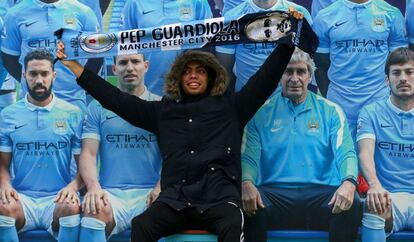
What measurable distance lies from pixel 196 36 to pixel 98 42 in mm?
640

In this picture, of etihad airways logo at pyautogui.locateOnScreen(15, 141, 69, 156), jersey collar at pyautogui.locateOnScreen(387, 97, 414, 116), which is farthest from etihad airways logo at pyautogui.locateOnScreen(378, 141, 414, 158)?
etihad airways logo at pyautogui.locateOnScreen(15, 141, 69, 156)

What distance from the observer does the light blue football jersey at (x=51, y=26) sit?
4.19 m

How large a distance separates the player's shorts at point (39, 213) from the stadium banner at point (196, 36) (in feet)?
3.27

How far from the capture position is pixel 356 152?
409 centimetres

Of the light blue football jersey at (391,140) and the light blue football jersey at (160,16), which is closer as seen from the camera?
the light blue football jersey at (391,140)

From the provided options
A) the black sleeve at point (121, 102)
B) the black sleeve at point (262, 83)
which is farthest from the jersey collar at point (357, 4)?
the black sleeve at point (121, 102)

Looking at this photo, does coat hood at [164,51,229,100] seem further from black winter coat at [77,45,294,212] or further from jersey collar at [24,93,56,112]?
jersey collar at [24,93,56,112]

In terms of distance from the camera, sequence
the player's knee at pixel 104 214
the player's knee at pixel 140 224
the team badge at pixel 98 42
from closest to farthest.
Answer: the player's knee at pixel 140 224 < the team badge at pixel 98 42 < the player's knee at pixel 104 214

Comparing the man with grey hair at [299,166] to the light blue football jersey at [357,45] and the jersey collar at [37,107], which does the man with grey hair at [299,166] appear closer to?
the light blue football jersey at [357,45]

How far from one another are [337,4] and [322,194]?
1.27m

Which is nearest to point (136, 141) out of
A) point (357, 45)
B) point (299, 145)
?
point (299, 145)

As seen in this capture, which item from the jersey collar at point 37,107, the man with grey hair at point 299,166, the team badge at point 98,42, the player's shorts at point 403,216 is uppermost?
the team badge at point 98,42

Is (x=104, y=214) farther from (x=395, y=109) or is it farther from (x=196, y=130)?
(x=395, y=109)

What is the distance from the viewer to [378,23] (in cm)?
409
